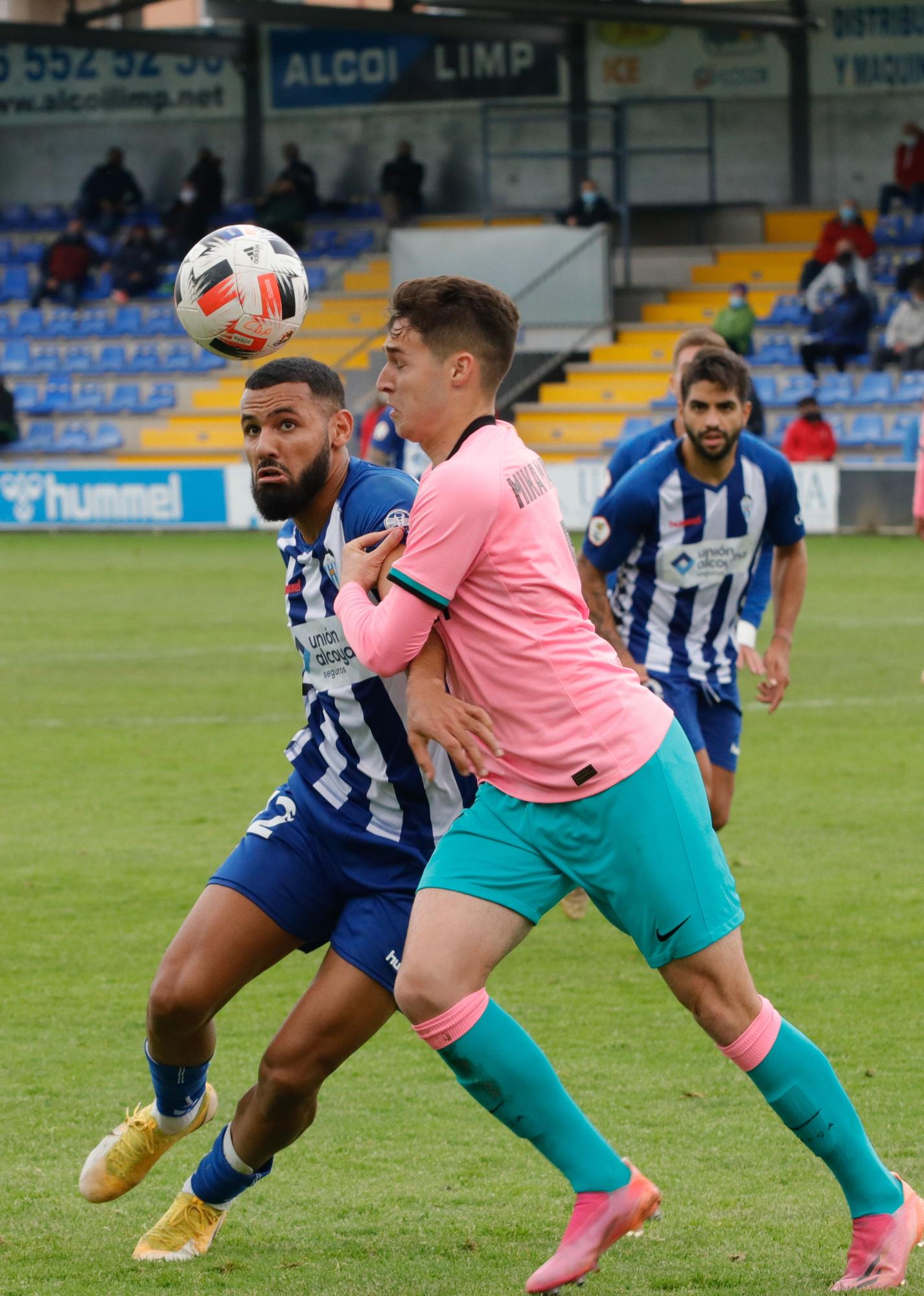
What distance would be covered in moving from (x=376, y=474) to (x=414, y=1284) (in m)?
1.73

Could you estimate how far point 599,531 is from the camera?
684 cm

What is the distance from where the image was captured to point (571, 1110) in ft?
12.0

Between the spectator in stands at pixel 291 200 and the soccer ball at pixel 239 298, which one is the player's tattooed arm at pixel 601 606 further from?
the spectator in stands at pixel 291 200

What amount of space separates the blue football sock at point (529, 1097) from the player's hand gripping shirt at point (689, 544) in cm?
336

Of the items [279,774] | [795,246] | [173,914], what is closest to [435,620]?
[173,914]

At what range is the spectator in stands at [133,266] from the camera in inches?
1256

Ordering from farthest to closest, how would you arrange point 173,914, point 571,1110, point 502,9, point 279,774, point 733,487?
point 502,9 → point 279,774 → point 173,914 → point 733,487 → point 571,1110

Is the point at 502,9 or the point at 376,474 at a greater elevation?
the point at 502,9

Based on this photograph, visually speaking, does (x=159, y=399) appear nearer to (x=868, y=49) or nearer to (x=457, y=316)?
(x=868, y=49)

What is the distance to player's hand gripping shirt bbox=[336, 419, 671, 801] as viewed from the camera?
3.57 meters

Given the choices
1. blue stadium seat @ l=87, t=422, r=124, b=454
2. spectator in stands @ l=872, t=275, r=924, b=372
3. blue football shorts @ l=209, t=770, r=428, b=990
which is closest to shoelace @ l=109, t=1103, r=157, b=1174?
blue football shorts @ l=209, t=770, r=428, b=990

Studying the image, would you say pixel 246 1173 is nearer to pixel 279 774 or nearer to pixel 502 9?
pixel 279 774

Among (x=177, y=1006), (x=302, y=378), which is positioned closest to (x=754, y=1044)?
(x=177, y=1006)

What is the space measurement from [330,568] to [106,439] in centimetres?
2582
